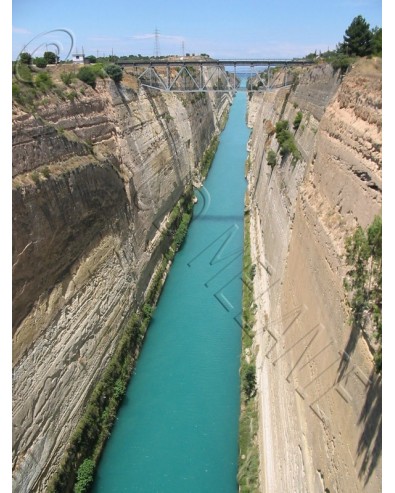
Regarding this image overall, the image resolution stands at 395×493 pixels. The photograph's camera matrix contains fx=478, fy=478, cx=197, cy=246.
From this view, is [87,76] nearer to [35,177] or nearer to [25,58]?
[25,58]

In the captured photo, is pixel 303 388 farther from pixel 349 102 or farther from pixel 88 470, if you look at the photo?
pixel 349 102

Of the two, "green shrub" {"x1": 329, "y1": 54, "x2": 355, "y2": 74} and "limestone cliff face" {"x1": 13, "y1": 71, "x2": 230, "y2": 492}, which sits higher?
"green shrub" {"x1": 329, "y1": 54, "x2": 355, "y2": 74}

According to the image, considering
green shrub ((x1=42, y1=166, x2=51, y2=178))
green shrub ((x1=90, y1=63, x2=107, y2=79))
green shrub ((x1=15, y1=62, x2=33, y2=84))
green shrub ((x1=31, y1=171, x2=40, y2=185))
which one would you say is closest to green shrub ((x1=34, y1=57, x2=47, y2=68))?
green shrub ((x1=90, y1=63, x2=107, y2=79))

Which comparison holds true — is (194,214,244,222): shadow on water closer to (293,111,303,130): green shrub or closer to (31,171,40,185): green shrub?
(293,111,303,130): green shrub

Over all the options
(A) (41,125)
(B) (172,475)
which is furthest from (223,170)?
(B) (172,475)

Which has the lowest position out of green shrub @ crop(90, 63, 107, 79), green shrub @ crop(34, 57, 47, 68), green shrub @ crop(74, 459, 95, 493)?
green shrub @ crop(74, 459, 95, 493)

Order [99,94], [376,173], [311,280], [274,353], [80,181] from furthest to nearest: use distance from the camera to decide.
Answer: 1. [99,94]
2. [80,181]
3. [274,353]
4. [311,280]
5. [376,173]

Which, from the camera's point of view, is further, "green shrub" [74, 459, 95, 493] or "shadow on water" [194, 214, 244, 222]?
"shadow on water" [194, 214, 244, 222]

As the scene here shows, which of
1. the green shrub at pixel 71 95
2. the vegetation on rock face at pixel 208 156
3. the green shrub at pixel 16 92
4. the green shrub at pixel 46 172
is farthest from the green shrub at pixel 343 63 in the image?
the vegetation on rock face at pixel 208 156
